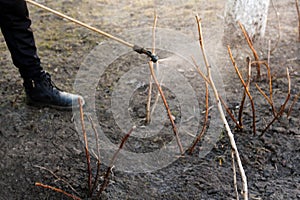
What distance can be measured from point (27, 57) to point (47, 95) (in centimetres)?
28

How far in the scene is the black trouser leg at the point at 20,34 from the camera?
2117 mm

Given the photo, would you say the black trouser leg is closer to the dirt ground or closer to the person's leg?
the person's leg

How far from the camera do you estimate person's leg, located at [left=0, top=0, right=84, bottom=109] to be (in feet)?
7.02

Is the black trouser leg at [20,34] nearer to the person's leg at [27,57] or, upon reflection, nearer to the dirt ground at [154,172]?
the person's leg at [27,57]

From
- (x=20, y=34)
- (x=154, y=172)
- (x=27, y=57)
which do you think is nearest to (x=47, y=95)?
(x=27, y=57)

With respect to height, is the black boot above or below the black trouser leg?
below

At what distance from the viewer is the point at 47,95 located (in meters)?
2.46

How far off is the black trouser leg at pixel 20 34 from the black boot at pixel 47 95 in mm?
55

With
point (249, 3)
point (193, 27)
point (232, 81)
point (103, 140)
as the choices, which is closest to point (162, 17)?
point (193, 27)

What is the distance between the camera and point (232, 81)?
2.70m

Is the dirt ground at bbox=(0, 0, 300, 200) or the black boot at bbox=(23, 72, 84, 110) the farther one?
the black boot at bbox=(23, 72, 84, 110)

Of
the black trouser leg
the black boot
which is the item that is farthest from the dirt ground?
the black trouser leg

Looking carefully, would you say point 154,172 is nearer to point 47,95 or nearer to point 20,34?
point 47,95

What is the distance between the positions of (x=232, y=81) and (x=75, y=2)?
84.7 inches
